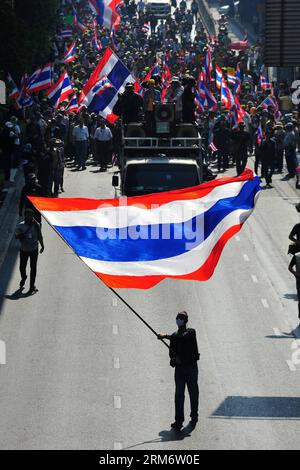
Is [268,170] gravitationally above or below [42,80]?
below

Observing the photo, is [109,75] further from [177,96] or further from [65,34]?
[65,34]

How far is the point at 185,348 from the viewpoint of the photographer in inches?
826

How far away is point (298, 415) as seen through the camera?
2169 centimetres

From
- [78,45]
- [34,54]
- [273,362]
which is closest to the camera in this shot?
[273,362]

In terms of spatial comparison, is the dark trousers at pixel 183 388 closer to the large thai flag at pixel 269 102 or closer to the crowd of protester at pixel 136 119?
the crowd of protester at pixel 136 119

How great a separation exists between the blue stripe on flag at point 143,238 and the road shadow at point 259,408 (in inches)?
105

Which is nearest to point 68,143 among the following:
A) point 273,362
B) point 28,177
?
point 28,177

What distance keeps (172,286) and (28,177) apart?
→ 511 cm

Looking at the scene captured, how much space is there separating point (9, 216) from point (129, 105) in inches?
151

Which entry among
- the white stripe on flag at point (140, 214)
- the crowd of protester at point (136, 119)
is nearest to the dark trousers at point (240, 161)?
the crowd of protester at point (136, 119)

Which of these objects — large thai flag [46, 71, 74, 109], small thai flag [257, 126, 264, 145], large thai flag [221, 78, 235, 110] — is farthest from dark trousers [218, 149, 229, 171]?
large thai flag [46, 71, 74, 109]

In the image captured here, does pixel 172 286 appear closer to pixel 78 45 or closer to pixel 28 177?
pixel 28 177

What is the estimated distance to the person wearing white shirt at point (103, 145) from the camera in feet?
154

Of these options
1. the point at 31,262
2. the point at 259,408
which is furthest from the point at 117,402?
the point at 31,262
